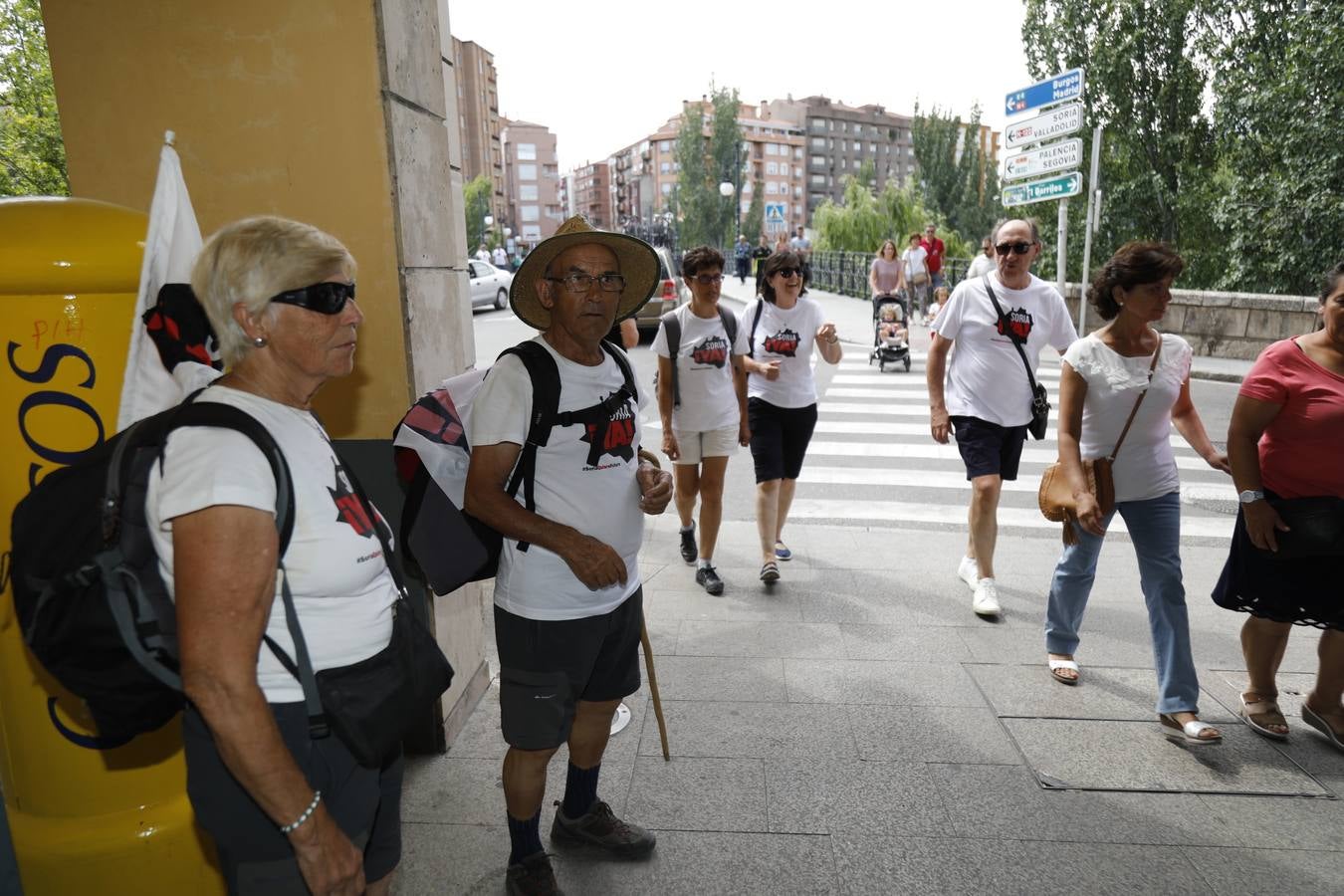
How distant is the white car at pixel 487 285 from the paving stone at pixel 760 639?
2153 centimetres

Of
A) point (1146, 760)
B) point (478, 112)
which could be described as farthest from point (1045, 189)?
point (478, 112)

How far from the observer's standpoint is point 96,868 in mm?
2016

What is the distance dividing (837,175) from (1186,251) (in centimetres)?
12542

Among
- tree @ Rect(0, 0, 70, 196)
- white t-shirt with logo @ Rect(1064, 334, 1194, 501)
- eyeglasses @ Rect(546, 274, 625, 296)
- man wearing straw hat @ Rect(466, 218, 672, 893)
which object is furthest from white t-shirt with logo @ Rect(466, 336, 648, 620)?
tree @ Rect(0, 0, 70, 196)

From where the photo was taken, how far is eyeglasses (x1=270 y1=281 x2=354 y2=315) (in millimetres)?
1555

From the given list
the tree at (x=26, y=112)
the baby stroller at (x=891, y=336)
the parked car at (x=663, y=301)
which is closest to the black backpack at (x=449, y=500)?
the tree at (x=26, y=112)

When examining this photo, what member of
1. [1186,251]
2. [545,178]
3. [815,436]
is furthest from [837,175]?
[815,436]

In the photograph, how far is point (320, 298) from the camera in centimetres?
159

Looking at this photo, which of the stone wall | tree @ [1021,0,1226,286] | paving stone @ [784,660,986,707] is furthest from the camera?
tree @ [1021,0,1226,286]

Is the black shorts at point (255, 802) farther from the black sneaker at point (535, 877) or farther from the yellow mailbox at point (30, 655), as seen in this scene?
the black sneaker at point (535, 877)

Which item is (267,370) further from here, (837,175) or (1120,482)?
(837,175)

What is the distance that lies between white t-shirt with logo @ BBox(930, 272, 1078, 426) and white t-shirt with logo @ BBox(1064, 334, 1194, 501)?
108 cm

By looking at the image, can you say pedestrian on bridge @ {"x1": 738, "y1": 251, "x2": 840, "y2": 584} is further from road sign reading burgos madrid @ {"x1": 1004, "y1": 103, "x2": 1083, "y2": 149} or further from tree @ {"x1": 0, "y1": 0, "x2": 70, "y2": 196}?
road sign reading burgos madrid @ {"x1": 1004, "y1": 103, "x2": 1083, "y2": 149}

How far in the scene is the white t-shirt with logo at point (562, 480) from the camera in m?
2.22
